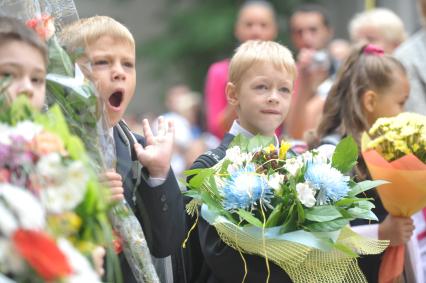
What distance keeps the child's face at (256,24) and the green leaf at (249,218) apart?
3542mm

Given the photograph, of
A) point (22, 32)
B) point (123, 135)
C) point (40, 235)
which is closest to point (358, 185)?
point (123, 135)

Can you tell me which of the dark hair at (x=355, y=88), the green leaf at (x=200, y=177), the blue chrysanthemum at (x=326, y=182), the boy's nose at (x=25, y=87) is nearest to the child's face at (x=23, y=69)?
the boy's nose at (x=25, y=87)

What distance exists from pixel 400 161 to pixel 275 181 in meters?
0.94

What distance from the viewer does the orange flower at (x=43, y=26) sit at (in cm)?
358

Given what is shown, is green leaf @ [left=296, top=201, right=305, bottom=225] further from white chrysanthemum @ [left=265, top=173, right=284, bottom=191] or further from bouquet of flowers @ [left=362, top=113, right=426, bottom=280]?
bouquet of flowers @ [left=362, top=113, right=426, bottom=280]

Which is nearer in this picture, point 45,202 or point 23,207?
point 23,207

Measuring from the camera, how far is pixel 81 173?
275 centimetres

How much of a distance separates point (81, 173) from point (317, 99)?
433 cm

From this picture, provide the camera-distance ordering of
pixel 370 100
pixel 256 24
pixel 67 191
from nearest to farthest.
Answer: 1. pixel 67 191
2. pixel 370 100
3. pixel 256 24

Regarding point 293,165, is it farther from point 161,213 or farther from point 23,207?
point 23,207

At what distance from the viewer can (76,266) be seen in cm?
258

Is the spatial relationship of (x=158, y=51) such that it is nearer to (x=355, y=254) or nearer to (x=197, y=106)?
(x=197, y=106)

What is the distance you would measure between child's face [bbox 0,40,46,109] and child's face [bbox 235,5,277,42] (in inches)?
168

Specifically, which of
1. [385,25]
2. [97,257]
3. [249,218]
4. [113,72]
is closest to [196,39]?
[385,25]
